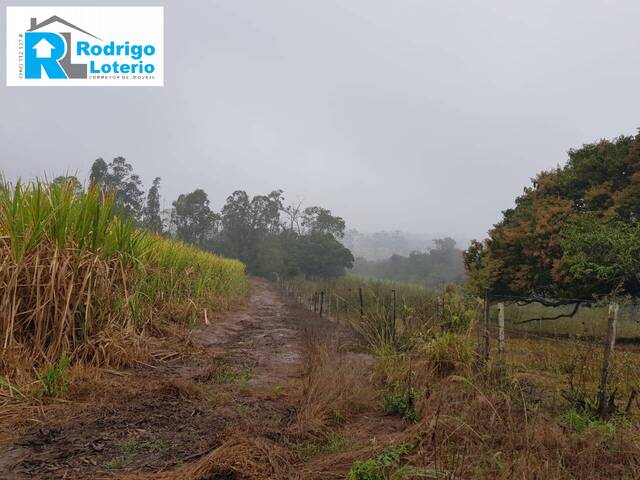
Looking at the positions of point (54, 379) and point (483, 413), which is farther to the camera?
point (54, 379)

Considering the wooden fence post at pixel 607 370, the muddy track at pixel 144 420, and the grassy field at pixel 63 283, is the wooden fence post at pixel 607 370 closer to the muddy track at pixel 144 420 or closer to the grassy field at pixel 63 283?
the muddy track at pixel 144 420

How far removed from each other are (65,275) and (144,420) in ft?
6.46

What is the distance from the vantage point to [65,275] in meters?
4.36

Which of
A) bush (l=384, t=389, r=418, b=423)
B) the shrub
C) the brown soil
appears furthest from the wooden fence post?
the shrub

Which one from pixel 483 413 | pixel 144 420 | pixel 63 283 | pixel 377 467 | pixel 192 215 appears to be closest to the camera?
pixel 377 467

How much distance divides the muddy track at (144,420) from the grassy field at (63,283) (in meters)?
0.44

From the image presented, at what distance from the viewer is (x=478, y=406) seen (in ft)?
10.6

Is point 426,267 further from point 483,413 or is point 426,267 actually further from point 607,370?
point 483,413

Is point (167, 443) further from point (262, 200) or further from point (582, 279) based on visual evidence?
point (262, 200)

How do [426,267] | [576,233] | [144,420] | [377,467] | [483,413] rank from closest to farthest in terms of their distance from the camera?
[377,467] < [483,413] < [144,420] < [576,233] < [426,267]

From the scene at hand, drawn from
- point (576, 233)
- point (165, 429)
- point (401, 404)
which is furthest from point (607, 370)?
point (576, 233)

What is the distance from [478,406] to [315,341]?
7.88 feet

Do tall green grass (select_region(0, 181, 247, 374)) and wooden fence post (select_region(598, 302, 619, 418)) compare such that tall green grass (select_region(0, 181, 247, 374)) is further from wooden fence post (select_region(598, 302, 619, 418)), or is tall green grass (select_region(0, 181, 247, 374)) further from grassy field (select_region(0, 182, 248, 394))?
wooden fence post (select_region(598, 302, 619, 418))

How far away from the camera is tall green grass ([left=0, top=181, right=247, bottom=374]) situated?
4137 mm
